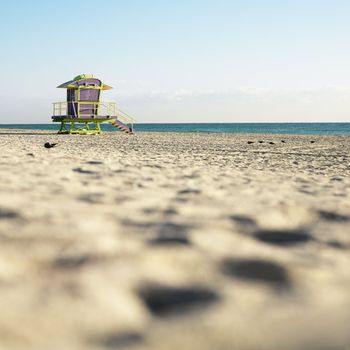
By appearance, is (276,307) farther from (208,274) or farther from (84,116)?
(84,116)

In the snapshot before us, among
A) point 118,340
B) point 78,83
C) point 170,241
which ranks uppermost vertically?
point 78,83

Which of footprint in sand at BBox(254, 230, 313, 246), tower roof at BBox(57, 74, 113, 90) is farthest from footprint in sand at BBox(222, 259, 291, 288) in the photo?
tower roof at BBox(57, 74, 113, 90)

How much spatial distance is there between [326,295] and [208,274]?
49cm

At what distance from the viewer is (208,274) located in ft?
5.93

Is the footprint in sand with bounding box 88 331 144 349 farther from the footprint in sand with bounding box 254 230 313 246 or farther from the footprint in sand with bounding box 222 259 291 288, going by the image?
the footprint in sand with bounding box 254 230 313 246

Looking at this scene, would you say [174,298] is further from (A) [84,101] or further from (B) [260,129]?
(B) [260,129]

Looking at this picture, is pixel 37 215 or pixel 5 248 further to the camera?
pixel 37 215

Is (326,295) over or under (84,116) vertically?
under

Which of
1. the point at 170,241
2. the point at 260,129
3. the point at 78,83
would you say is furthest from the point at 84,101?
the point at 260,129

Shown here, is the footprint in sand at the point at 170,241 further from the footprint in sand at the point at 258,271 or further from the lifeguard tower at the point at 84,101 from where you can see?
the lifeguard tower at the point at 84,101

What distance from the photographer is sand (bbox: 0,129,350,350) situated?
4.54ft

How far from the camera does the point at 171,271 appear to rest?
183 centimetres

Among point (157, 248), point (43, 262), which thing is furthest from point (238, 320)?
point (43, 262)

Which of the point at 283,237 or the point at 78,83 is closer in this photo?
the point at 283,237
